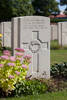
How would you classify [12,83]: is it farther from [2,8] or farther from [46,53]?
[2,8]

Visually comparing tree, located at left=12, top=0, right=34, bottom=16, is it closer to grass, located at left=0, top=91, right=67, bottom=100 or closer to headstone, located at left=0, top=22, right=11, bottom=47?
headstone, located at left=0, top=22, right=11, bottom=47

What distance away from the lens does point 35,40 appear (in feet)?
27.0

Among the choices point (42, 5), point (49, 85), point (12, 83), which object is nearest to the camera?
point (12, 83)

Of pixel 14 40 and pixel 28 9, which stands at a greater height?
pixel 28 9

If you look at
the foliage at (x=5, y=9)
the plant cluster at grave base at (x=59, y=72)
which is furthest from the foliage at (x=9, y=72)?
the foliage at (x=5, y=9)

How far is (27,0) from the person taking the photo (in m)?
42.5

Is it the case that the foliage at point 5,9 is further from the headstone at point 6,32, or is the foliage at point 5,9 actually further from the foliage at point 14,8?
the headstone at point 6,32

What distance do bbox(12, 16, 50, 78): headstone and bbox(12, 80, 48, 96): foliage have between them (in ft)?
4.58

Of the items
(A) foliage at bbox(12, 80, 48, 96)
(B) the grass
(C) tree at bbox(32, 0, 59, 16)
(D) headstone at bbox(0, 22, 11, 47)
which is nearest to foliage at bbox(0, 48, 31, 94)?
(A) foliage at bbox(12, 80, 48, 96)

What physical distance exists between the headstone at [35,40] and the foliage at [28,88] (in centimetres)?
140

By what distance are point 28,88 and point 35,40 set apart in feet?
6.29

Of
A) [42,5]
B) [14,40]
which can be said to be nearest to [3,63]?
[14,40]

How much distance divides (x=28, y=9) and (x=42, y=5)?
1598cm

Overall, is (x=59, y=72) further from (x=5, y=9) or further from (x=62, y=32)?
(x=5, y=9)
